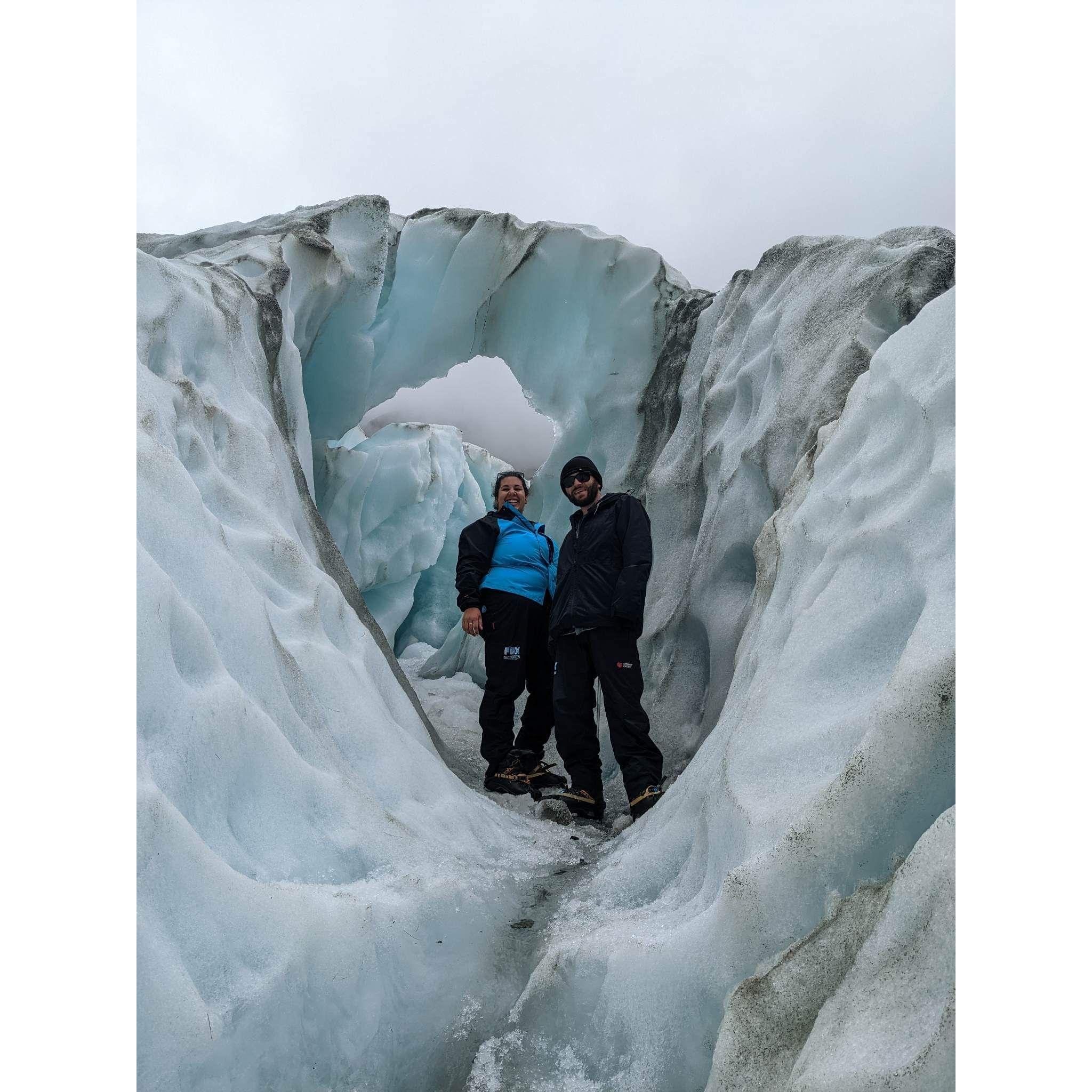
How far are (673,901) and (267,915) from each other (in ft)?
2.67

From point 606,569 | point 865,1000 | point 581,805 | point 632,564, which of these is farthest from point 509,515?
point 865,1000

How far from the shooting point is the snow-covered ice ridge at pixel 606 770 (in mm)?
1369

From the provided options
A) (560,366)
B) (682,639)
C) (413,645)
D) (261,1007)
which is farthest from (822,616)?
(413,645)

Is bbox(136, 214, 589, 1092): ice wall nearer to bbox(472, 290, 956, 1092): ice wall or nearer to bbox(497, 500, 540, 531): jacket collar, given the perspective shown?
bbox(472, 290, 956, 1092): ice wall

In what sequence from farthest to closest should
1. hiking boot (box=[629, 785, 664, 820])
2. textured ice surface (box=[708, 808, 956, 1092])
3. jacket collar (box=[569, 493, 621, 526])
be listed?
jacket collar (box=[569, 493, 621, 526]) < hiking boot (box=[629, 785, 664, 820]) < textured ice surface (box=[708, 808, 956, 1092])

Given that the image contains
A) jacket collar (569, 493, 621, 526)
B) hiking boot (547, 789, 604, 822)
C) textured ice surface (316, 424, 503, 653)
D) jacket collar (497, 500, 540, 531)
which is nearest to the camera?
hiking boot (547, 789, 604, 822)

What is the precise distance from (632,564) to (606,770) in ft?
3.92

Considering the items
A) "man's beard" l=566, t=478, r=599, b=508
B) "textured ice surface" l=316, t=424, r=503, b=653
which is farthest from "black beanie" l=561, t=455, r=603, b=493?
"textured ice surface" l=316, t=424, r=503, b=653

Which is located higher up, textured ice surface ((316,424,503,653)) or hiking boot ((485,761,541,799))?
textured ice surface ((316,424,503,653))

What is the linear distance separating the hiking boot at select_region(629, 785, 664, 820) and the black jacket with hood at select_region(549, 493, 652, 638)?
51cm

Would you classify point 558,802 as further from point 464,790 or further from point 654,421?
point 654,421

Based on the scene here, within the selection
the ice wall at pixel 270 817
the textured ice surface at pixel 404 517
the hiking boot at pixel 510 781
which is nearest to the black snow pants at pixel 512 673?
the hiking boot at pixel 510 781

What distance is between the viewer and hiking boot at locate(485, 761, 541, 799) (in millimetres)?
3266

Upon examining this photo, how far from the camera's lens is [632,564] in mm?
2961
